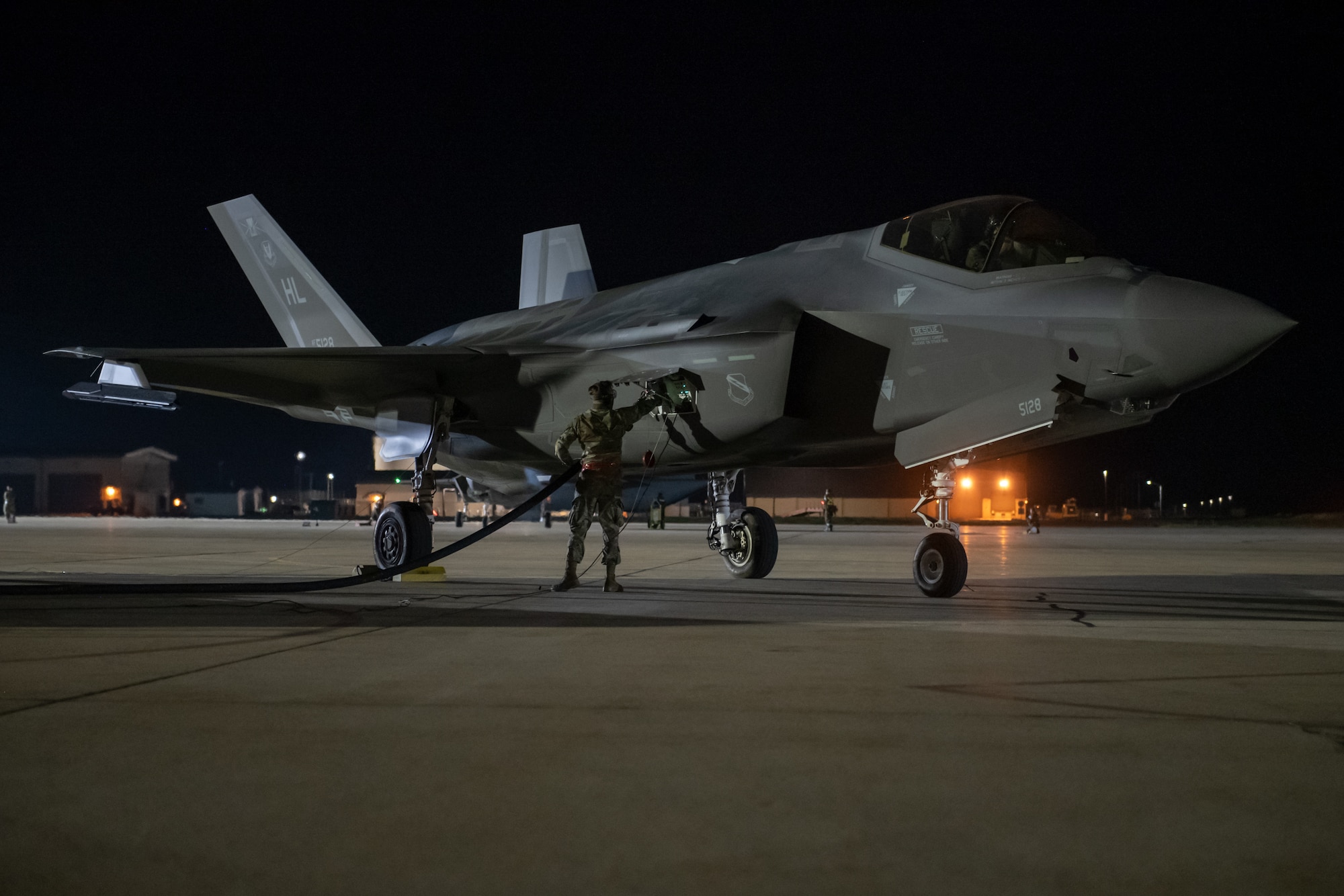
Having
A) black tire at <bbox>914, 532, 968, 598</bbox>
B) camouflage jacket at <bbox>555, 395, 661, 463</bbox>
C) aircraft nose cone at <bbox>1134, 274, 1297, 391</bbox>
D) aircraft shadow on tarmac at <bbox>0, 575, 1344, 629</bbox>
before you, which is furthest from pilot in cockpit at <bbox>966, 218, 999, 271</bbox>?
camouflage jacket at <bbox>555, 395, 661, 463</bbox>

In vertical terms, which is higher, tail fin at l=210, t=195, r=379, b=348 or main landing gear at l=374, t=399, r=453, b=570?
tail fin at l=210, t=195, r=379, b=348

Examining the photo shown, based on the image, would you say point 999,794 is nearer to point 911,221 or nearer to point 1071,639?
point 1071,639

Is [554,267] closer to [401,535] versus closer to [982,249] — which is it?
[401,535]

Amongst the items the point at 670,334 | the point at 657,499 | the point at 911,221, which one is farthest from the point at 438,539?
the point at 911,221

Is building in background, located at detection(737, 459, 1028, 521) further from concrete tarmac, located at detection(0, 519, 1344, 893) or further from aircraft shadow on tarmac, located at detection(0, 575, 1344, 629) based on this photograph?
concrete tarmac, located at detection(0, 519, 1344, 893)

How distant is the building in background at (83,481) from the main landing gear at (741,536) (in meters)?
82.2

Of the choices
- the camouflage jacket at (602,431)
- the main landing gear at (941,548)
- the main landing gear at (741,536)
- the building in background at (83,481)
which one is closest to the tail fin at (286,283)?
the main landing gear at (741,536)

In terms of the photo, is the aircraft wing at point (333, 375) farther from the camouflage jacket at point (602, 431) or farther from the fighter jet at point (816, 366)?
the camouflage jacket at point (602, 431)

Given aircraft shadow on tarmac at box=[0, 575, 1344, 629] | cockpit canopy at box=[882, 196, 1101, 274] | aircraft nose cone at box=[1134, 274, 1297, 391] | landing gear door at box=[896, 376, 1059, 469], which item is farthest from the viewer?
cockpit canopy at box=[882, 196, 1101, 274]

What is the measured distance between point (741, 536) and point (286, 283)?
864 centimetres

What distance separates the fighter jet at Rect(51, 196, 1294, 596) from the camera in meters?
7.57

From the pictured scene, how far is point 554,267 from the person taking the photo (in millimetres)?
15703

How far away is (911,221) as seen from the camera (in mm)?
8742

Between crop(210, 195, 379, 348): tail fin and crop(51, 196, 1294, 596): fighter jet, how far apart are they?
111 inches
